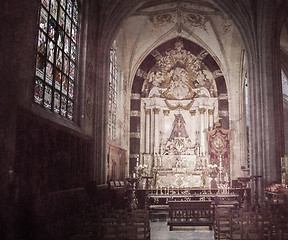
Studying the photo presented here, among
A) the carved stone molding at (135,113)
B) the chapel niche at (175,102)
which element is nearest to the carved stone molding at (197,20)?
the chapel niche at (175,102)

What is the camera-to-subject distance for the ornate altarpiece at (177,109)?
20.7 meters

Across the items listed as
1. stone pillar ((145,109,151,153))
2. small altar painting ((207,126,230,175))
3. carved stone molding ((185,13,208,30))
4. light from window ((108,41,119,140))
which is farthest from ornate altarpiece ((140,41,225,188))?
light from window ((108,41,119,140))

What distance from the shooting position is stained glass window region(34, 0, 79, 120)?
9.44m

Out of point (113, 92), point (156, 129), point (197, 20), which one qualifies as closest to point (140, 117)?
point (156, 129)

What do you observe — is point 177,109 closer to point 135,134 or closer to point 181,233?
point 135,134

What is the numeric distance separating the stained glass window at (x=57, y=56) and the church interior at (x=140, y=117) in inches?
1.9

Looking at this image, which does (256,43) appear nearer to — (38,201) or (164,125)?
(164,125)

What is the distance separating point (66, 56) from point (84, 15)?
8.44ft

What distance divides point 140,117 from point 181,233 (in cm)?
1281

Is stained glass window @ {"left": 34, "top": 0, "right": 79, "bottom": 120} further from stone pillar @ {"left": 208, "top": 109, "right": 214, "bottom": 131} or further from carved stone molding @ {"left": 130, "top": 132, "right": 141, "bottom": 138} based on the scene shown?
stone pillar @ {"left": 208, "top": 109, "right": 214, "bottom": 131}

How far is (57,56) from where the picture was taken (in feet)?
34.8

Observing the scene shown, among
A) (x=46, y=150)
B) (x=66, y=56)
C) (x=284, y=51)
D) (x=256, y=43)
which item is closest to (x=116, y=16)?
(x=66, y=56)

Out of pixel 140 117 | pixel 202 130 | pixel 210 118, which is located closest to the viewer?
pixel 202 130

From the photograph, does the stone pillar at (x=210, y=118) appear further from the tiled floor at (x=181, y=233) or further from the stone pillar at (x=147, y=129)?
the tiled floor at (x=181, y=233)
